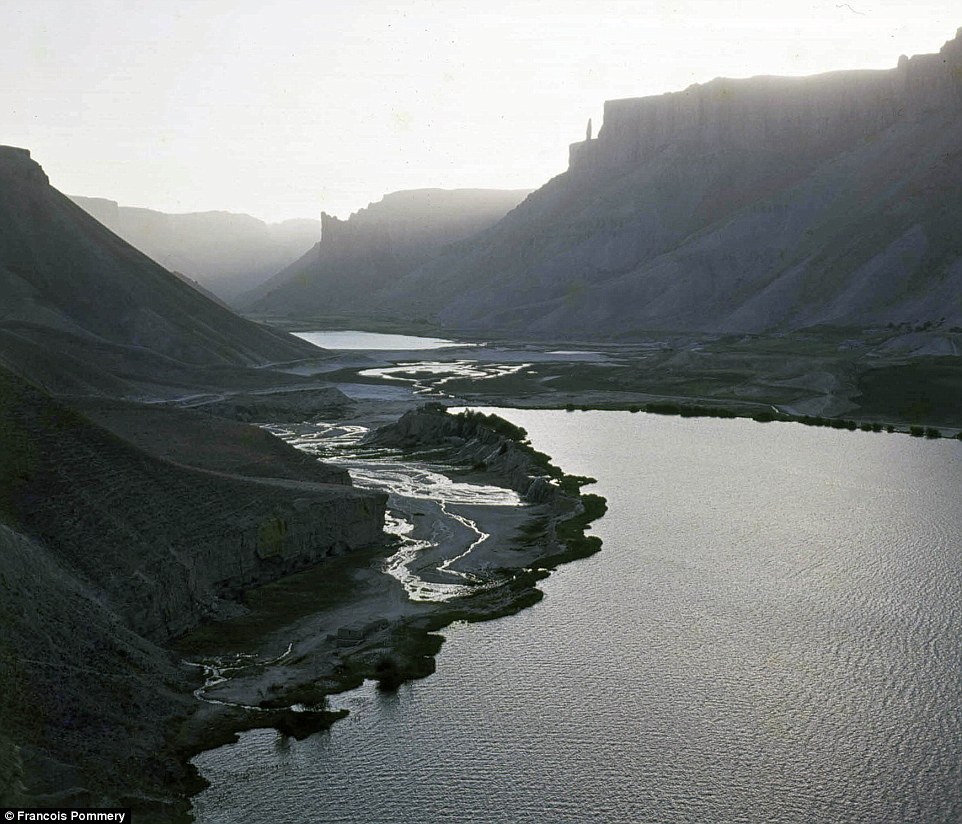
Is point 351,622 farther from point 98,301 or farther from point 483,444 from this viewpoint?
point 98,301

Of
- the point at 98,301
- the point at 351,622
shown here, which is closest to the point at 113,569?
the point at 351,622

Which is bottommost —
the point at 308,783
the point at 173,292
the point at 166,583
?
the point at 308,783

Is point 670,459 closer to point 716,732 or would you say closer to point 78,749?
point 716,732

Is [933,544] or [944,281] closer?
[933,544]

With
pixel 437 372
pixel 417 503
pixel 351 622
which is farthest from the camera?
pixel 437 372

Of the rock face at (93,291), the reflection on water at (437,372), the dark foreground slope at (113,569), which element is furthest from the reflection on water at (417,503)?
the rock face at (93,291)

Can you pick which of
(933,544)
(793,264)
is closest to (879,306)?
(793,264)
